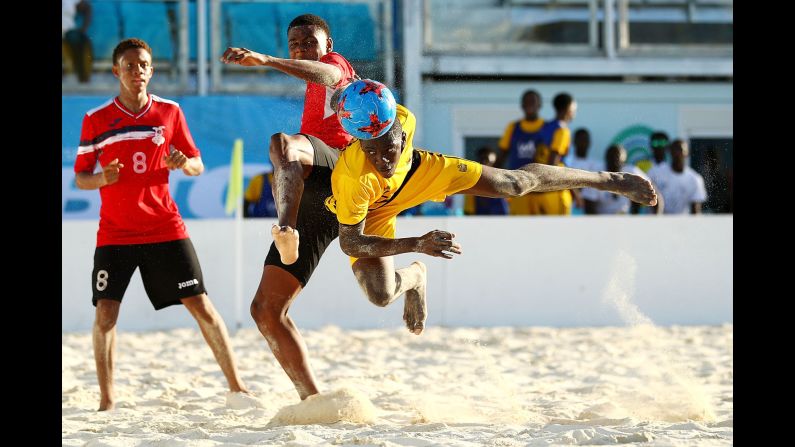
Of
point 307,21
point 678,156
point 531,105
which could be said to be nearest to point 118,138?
point 307,21

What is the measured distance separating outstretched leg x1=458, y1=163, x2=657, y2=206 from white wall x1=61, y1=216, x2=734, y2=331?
4267 mm

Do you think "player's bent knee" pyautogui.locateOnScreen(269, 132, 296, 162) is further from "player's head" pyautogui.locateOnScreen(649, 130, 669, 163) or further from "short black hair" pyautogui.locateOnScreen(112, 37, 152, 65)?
"player's head" pyautogui.locateOnScreen(649, 130, 669, 163)

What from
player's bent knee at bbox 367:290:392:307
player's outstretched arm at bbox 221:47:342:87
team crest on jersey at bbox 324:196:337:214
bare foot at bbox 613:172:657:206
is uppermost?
player's outstretched arm at bbox 221:47:342:87

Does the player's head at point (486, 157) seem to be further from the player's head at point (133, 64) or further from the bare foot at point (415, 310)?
the player's head at point (133, 64)

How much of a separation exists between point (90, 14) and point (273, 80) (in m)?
2.17

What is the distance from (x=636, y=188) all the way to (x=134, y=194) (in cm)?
257

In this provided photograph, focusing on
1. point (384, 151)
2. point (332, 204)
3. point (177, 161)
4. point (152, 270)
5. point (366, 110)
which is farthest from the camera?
point (152, 270)

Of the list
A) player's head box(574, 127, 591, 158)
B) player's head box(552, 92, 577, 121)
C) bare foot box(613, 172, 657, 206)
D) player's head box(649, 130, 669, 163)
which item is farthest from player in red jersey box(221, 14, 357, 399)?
player's head box(649, 130, 669, 163)

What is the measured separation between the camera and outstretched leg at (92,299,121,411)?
5.98 meters

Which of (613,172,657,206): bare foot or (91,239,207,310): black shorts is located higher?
(613,172,657,206): bare foot

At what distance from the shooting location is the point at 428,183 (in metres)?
5.32

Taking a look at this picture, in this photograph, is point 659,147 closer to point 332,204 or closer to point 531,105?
point 531,105
